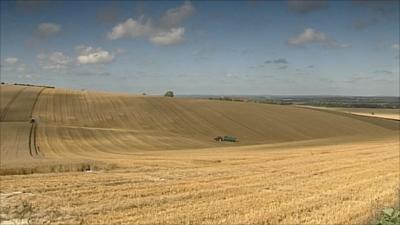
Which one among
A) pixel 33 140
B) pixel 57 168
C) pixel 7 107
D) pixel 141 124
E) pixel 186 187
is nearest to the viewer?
pixel 186 187

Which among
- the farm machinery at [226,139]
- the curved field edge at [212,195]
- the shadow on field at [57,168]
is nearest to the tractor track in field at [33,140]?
the shadow on field at [57,168]

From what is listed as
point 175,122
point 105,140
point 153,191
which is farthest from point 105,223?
point 175,122

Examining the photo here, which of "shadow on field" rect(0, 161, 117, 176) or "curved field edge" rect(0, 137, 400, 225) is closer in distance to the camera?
"curved field edge" rect(0, 137, 400, 225)

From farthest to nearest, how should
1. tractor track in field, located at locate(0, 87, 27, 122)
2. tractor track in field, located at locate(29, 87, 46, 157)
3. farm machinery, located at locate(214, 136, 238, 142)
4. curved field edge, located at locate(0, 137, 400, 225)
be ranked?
tractor track in field, located at locate(0, 87, 27, 122), farm machinery, located at locate(214, 136, 238, 142), tractor track in field, located at locate(29, 87, 46, 157), curved field edge, located at locate(0, 137, 400, 225)

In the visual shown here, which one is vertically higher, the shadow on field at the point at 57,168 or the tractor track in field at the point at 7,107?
the tractor track in field at the point at 7,107

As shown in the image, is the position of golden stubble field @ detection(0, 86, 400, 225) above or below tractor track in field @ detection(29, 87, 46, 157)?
above

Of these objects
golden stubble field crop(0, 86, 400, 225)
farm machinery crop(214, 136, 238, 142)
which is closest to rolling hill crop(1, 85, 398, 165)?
golden stubble field crop(0, 86, 400, 225)

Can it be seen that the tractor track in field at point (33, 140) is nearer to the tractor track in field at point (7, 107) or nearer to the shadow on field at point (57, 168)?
the tractor track in field at point (7, 107)

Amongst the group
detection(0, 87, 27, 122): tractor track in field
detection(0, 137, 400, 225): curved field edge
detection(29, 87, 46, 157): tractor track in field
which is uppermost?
detection(0, 87, 27, 122): tractor track in field

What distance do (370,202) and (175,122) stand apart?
5199 centimetres

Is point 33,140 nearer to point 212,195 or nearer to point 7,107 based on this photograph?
point 7,107

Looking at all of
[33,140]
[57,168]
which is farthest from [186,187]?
[33,140]

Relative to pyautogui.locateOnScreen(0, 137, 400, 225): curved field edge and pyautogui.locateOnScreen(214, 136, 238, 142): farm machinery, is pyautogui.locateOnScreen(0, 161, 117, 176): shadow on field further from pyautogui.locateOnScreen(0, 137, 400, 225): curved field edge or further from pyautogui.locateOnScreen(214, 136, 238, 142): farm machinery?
pyautogui.locateOnScreen(214, 136, 238, 142): farm machinery

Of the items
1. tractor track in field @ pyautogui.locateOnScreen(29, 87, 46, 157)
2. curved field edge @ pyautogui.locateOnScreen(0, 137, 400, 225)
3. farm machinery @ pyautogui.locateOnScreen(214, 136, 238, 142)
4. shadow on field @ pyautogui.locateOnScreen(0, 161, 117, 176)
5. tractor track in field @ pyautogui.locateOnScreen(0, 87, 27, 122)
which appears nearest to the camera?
curved field edge @ pyautogui.locateOnScreen(0, 137, 400, 225)
